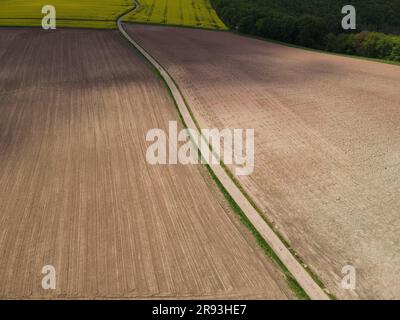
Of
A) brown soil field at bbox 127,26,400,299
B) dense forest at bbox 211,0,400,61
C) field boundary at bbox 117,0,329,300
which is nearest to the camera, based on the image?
field boundary at bbox 117,0,329,300

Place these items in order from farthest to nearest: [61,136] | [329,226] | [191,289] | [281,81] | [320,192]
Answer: [281,81] → [61,136] → [320,192] → [329,226] → [191,289]

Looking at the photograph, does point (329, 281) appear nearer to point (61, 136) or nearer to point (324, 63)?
point (61, 136)

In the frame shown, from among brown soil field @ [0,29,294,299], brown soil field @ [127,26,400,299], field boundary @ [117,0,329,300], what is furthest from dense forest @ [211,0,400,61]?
field boundary @ [117,0,329,300]

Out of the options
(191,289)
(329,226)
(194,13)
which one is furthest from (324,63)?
(194,13)

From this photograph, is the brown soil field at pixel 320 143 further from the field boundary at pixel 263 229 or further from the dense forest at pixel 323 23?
the dense forest at pixel 323 23

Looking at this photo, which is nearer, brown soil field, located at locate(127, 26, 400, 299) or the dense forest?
brown soil field, located at locate(127, 26, 400, 299)

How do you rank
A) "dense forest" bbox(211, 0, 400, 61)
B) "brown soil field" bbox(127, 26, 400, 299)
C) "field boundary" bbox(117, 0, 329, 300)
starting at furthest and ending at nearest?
"dense forest" bbox(211, 0, 400, 61)
"brown soil field" bbox(127, 26, 400, 299)
"field boundary" bbox(117, 0, 329, 300)

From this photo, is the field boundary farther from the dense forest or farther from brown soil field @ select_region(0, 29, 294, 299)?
the dense forest
